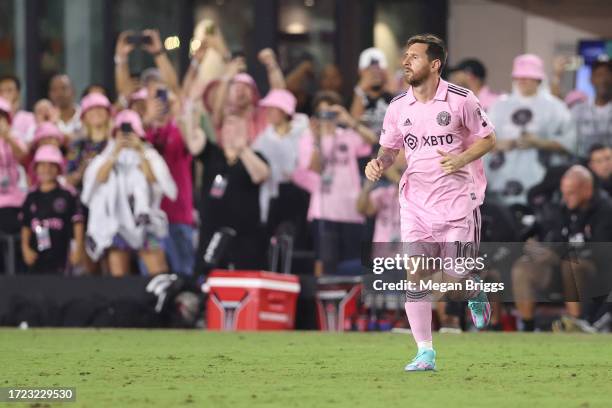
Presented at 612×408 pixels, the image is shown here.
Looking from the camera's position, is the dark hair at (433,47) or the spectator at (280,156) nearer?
the dark hair at (433,47)

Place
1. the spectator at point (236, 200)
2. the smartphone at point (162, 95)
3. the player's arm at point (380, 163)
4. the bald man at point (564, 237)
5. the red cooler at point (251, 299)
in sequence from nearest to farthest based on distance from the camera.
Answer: the player's arm at point (380, 163) < the bald man at point (564, 237) < the red cooler at point (251, 299) < the spectator at point (236, 200) < the smartphone at point (162, 95)

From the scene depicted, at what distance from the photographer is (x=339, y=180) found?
1719 centimetres

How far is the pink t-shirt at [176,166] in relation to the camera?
17578 millimetres

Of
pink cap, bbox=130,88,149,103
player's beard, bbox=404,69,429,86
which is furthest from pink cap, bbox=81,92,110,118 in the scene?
player's beard, bbox=404,69,429,86

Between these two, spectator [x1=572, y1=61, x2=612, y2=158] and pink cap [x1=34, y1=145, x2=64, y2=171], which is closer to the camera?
spectator [x1=572, y1=61, x2=612, y2=158]

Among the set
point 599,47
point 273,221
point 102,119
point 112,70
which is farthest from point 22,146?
point 599,47

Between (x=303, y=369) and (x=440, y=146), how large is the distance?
1.84 meters

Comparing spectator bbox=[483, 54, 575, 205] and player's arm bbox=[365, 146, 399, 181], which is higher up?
spectator bbox=[483, 54, 575, 205]

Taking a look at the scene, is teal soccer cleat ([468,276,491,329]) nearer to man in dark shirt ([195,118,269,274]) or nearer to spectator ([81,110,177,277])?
man in dark shirt ([195,118,269,274])

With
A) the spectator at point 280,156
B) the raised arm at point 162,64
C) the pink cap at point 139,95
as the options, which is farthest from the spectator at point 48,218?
the spectator at point 280,156

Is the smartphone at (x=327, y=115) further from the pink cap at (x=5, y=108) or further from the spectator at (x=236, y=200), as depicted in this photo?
the pink cap at (x=5, y=108)

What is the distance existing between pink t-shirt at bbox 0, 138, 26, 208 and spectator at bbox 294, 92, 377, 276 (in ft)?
10.8

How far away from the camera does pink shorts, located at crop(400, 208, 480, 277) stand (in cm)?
1013

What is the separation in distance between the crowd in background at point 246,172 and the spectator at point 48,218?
15mm
